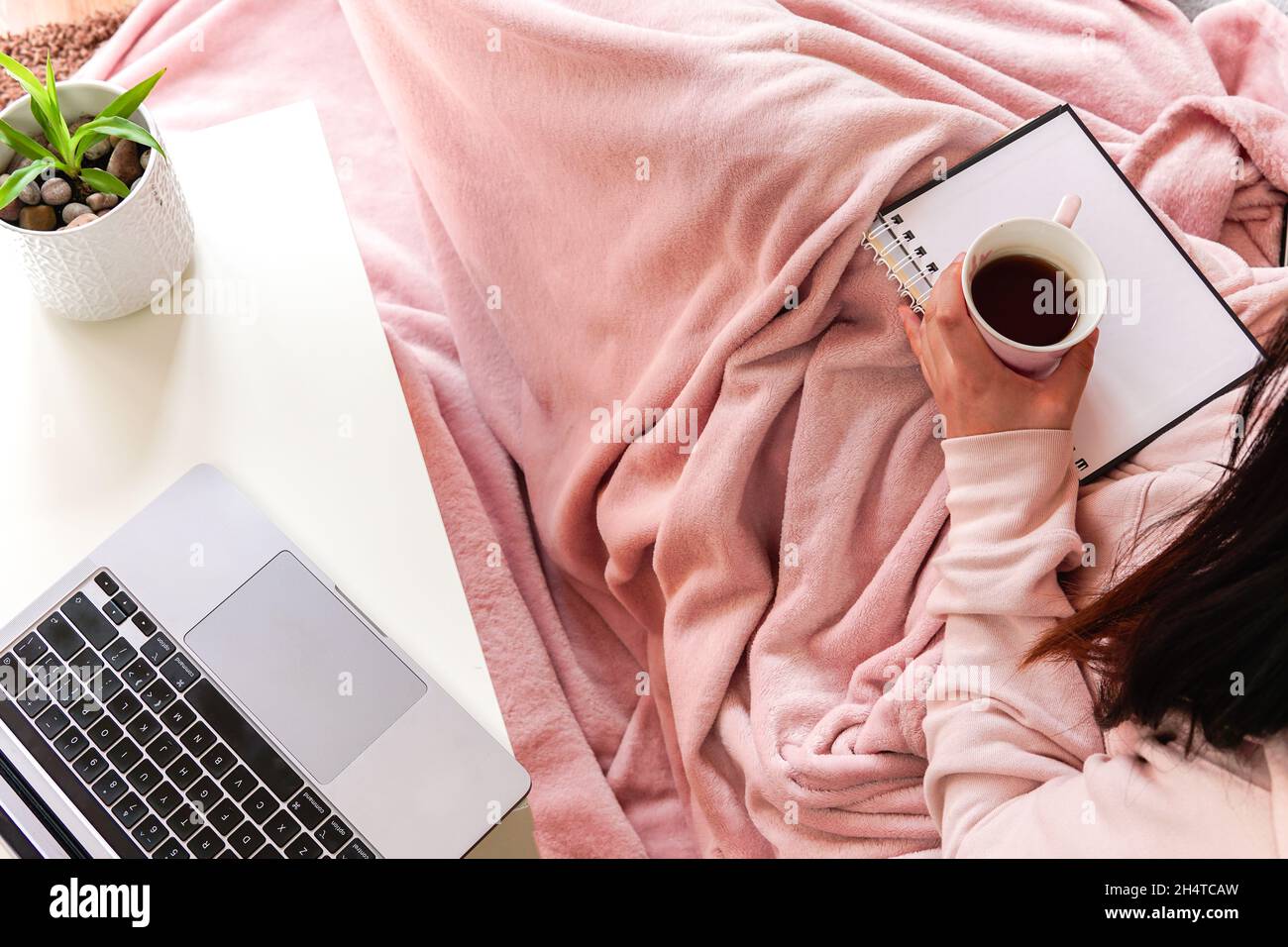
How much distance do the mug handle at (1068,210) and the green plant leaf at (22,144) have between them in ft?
2.18

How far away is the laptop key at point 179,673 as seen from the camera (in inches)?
24.3

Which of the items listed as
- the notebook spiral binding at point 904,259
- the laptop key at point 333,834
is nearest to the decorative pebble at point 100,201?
the laptop key at point 333,834

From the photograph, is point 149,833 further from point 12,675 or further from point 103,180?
point 103,180

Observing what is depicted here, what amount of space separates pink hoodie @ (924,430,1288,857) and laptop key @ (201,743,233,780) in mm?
456

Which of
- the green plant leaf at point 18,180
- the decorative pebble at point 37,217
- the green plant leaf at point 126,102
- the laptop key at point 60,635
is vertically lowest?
the laptop key at point 60,635

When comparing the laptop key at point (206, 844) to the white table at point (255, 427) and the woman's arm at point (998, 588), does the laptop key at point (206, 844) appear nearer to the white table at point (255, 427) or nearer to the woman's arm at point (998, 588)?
the white table at point (255, 427)

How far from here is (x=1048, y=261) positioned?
2.38 feet

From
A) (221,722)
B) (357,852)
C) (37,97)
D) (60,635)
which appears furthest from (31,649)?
(37,97)

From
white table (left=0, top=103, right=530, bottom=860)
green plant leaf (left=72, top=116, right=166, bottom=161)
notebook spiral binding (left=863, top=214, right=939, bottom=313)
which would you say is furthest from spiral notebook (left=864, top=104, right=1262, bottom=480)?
green plant leaf (left=72, top=116, right=166, bottom=161)

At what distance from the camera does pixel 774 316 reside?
32.0 inches

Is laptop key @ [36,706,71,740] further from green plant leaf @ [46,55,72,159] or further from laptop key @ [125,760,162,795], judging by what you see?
green plant leaf @ [46,55,72,159]
